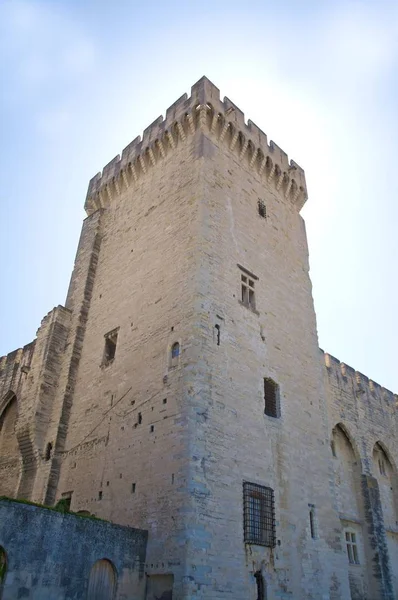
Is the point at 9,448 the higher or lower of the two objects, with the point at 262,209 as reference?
lower

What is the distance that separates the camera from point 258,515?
10508 mm

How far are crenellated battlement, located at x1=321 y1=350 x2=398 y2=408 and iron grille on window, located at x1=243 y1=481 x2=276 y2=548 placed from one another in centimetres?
728

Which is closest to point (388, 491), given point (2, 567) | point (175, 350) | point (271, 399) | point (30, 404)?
point (271, 399)

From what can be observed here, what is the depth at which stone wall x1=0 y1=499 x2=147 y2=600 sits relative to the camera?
8.08m

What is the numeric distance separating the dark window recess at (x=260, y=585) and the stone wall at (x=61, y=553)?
218 centimetres

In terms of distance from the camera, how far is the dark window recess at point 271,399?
12.4 meters

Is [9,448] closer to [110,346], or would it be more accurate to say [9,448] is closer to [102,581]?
[110,346]

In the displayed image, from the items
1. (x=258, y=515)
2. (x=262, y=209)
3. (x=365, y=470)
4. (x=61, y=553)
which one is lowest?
(x=61, y=553)

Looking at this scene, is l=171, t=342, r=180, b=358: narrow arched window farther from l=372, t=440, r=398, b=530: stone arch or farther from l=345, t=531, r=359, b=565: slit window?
l=372, t=440, r=398, b=530: stone arch

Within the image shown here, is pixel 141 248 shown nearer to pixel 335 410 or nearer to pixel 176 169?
pixel 176 169

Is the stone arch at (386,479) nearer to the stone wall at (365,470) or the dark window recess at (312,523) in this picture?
the stone wall at (365,470)

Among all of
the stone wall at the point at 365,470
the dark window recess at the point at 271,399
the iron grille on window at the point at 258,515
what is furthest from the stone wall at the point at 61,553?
the stone wall at the point at 365,470

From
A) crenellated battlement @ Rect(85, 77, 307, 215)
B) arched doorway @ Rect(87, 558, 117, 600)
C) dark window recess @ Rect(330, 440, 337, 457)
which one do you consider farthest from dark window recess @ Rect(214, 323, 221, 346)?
dark window recess @ Rect(330, 440, 337, 457)

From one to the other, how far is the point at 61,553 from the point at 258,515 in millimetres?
3994
